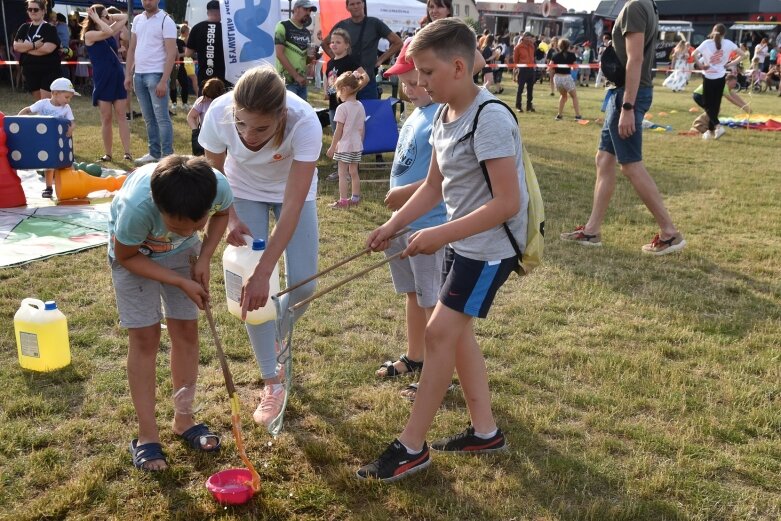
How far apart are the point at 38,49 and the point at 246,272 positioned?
7.46 m

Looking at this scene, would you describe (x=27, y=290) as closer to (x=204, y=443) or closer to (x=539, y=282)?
(x=204, y=443)

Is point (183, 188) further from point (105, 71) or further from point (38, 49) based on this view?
point (38, 49)

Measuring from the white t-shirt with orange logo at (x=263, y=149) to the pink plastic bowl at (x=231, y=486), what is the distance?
1175 millimetres

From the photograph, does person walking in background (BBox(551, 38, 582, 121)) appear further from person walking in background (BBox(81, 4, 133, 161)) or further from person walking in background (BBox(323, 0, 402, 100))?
person walking in background (BBox(81, 4, 133, 161))

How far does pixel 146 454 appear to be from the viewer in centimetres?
282

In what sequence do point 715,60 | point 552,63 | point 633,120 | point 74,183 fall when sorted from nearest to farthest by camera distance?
1. point 633,120
2. point 74,183
3. point 715,60
4. point 552,63

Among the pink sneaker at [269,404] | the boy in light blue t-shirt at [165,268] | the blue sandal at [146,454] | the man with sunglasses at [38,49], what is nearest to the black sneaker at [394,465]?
the pink sneaker at [269,404]

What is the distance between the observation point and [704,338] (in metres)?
4.16

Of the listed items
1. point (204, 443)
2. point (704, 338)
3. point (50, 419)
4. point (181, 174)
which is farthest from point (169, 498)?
point (704, 338)

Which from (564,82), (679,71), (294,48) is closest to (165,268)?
Result: (294,48)

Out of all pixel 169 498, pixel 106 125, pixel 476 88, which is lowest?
pixel 169 498

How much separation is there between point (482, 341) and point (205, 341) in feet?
5.09

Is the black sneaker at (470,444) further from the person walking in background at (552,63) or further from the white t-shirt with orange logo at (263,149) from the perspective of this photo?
the person walking in background at (552,63)

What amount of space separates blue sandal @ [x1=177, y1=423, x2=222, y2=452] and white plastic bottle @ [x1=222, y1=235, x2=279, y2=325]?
19.3 inches
